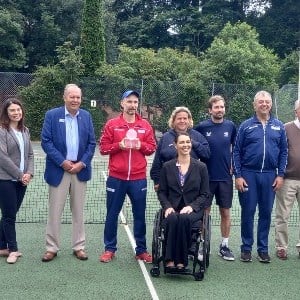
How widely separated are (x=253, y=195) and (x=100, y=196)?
4.51 metres

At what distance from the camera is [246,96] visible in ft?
65.5

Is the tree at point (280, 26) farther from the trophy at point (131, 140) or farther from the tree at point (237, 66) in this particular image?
the trophy at point (131, 140)

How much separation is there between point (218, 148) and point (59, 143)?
170 centimetres

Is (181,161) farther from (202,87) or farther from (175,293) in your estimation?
(202,87)

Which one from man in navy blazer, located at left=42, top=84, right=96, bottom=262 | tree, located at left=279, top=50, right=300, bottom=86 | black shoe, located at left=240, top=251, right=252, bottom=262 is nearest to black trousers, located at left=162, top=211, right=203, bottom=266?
black shoe, located at left=240, top=251, right=252, bottom=262

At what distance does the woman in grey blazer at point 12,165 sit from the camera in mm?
5895

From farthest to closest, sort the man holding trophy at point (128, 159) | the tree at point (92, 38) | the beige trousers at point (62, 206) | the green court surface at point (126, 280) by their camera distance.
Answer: the tree at point (92, 38) → the beige trousers at point (62, 206) → the man holding trophy at point (128, 159) → the green court surface at point (126, 280)

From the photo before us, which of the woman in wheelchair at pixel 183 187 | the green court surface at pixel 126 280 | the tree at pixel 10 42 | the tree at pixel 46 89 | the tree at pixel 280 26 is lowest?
the green court surface at pixel 126 280

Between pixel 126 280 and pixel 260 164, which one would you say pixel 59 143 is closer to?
pixel 126 280

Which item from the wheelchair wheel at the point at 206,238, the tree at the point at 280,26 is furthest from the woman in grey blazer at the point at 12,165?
the tree at the point at 280,26

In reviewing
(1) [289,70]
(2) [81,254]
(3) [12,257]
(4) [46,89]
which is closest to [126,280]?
(2) [81,254]

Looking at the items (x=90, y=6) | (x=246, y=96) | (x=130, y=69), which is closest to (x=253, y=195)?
(x=246, y=96)

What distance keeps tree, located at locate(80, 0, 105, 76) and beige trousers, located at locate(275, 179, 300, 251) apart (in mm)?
A: 19121

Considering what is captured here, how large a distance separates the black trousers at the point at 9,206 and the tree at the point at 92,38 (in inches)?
752
